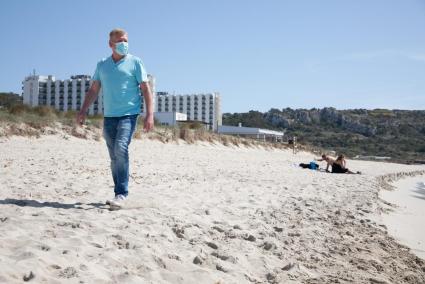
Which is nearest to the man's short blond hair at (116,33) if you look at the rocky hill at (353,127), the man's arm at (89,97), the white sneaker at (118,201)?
the man's arm at (89,97)

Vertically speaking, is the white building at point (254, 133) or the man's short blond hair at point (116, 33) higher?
the man's short blond hair at point (116, 33)

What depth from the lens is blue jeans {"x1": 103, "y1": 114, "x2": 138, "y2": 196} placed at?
4.60 m

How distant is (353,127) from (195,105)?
47529 millimetres

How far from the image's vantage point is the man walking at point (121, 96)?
464cm

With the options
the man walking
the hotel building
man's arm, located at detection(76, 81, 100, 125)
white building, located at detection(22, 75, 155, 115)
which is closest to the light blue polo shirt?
the man walking

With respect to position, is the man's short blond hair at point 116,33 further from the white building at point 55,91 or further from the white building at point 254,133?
the white building at point 55,91

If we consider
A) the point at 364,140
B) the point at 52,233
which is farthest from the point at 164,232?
the point at 364,140

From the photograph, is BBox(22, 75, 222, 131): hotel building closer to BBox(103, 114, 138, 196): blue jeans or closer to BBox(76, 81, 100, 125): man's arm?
BBox(76, 81, 100, 125): man's arm

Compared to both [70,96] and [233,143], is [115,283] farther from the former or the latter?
[70,96]

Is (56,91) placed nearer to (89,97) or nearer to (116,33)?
(89,97)

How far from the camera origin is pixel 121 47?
15.2 feet

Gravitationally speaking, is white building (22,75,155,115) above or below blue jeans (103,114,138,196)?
above

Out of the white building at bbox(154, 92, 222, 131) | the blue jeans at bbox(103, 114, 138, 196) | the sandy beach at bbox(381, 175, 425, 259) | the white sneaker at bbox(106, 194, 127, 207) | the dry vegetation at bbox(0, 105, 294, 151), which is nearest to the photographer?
the white sneaker at bbox(106, 194, 127, 207)

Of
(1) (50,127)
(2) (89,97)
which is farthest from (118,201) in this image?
(1) (50,127)
